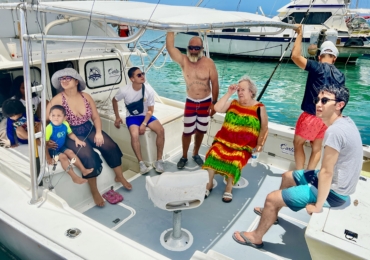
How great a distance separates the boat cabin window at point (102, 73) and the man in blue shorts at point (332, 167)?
9.67 ft

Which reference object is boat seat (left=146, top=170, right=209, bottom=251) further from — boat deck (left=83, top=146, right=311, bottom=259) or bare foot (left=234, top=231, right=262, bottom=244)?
bare foot (left=234, top=231, right=262, bottom=244)

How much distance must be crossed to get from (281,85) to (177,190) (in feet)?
39.2

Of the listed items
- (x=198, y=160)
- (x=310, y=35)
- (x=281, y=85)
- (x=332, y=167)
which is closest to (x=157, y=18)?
(x=332, y=167)

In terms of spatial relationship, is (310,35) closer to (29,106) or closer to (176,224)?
(176,224)

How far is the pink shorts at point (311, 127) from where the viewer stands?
296 centimetres

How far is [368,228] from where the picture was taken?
1.83 metres

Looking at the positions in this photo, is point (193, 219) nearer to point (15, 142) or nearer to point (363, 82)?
point (15, 142)

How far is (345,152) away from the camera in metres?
1.89

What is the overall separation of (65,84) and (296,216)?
248 centimetres

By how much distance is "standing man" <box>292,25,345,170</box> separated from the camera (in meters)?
2.84

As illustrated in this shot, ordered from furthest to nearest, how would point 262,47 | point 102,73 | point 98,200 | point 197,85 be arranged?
point 262,47 → point 102,73 → point 197,85 → point 98,200

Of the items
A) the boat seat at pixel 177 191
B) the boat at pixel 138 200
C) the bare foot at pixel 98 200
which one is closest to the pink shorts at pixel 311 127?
the boat at pixel 138 200

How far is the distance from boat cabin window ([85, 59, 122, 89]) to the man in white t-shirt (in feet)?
2.78

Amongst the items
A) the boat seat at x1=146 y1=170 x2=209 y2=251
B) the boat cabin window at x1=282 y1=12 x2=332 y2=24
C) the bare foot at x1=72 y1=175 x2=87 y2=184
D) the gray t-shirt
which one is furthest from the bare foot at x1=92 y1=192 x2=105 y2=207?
the boat cabin window at x1=282 y1=12 x2=332 y2=24
